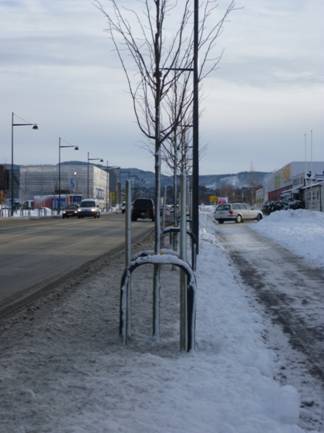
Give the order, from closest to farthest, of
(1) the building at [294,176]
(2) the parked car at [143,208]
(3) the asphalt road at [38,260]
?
(3) the asphalt road at [38,260] < (2) the parked car at [143,208] < (1) the building at [294,176]

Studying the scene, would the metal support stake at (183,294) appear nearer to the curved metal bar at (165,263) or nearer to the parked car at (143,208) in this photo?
the curved metal bar at (165,263)

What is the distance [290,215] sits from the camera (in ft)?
142

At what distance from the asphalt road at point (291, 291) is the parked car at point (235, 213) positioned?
1003 inches

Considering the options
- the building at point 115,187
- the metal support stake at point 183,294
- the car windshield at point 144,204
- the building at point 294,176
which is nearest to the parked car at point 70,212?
the car windshield at point 144,204

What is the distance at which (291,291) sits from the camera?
1159cm

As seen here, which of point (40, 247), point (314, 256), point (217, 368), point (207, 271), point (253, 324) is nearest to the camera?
point (217, 368)

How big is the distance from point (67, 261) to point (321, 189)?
3471 cm

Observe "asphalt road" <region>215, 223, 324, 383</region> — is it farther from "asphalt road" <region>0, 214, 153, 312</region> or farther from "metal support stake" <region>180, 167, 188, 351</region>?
"asphalt road" <region>0, 214, 153, 312</region>

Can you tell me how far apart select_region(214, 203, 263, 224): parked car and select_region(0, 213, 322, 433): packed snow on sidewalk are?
37498 mm

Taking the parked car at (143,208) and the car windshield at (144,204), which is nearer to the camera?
the parked car at (143,208)

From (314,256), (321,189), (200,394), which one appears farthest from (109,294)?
(321,189)

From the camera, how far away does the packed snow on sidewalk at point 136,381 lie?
4.58m

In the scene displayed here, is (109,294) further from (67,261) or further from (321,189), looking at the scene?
(321,189)

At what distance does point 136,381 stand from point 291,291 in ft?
21.7
